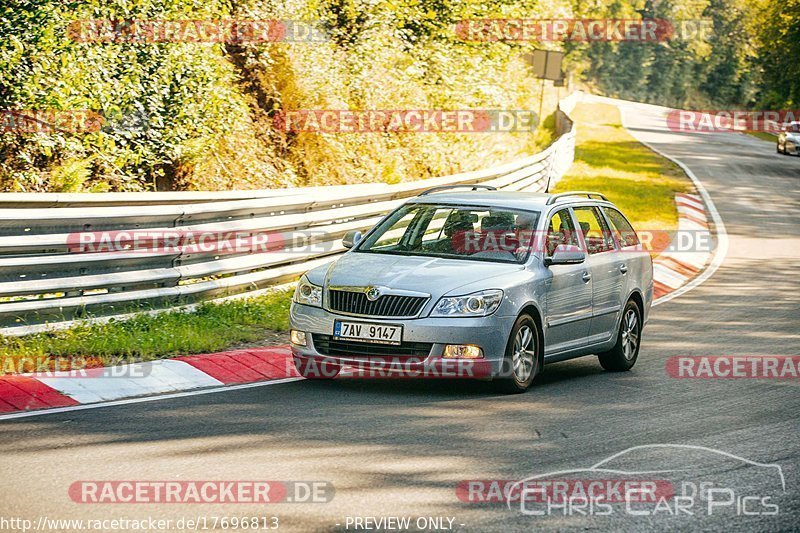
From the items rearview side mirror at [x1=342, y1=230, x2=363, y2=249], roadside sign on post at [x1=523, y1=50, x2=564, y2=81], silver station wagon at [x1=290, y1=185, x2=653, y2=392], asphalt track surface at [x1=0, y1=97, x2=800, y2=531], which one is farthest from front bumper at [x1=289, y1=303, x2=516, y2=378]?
roadside sign on post at [x1=523, y1=50, x2=564, y2=81]

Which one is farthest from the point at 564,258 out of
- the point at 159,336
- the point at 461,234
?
the point at 159,336

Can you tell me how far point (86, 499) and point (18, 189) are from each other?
8.93 meters

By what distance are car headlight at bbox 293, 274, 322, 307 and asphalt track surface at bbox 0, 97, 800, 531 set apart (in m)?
0.66

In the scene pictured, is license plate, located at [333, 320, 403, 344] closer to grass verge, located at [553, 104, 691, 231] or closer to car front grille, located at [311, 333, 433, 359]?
car front grille, located at [311, 333, 433, 359]

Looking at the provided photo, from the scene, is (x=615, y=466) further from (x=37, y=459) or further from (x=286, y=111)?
(x=286, y=111)

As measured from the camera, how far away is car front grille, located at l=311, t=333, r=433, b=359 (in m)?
9.02

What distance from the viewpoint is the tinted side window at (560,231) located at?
10.4m

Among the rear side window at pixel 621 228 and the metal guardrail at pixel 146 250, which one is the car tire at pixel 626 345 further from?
the metal guardrail at pixel 146 250

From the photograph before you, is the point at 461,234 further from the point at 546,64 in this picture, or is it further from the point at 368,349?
the point at 546,64

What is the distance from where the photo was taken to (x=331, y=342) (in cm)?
925

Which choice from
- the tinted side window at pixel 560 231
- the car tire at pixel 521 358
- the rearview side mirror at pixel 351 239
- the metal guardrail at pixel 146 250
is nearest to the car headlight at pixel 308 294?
the rearview side mirror at pixel 351 239

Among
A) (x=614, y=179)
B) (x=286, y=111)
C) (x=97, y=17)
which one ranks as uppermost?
(x=97, y=17)

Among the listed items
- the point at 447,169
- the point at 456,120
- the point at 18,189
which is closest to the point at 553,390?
the point at 18,189

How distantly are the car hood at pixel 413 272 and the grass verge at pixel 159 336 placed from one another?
4.94 feet
